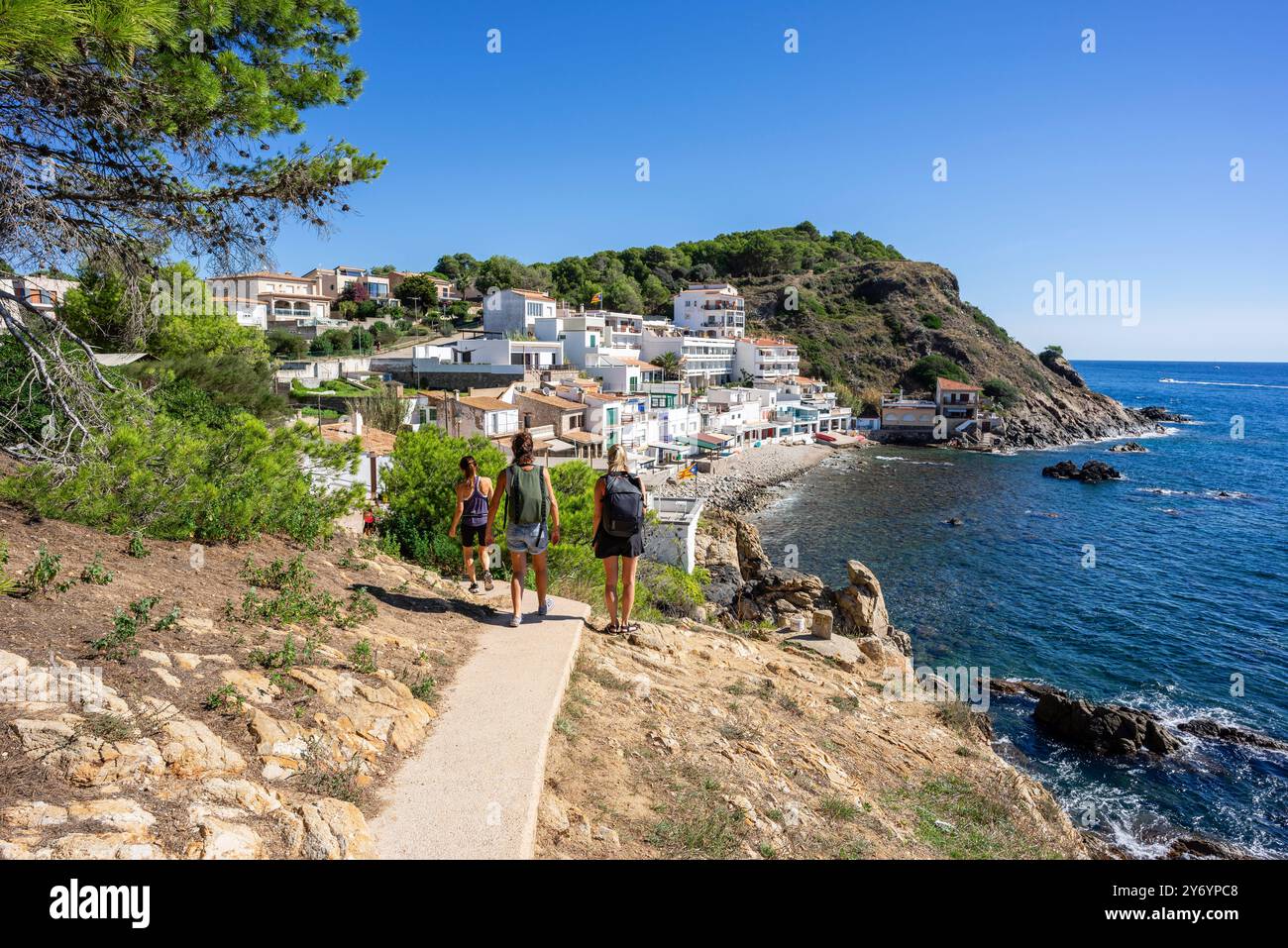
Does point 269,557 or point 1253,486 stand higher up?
point 269,557

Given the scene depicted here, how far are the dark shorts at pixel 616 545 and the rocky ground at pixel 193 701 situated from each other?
5.45 feet

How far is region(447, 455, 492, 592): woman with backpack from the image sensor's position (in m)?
9.55

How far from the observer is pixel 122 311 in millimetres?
8773

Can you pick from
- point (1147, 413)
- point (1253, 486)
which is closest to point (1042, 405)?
point (1147, 413)

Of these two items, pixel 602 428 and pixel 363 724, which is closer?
pixel 363 724

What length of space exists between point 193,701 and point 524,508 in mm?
3741

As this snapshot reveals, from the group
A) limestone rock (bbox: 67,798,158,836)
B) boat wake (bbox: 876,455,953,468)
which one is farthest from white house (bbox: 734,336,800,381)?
limestone rock (bbox: 67,798,158,836)

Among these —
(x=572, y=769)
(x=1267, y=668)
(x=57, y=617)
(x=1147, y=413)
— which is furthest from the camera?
(x=1147, y=413)

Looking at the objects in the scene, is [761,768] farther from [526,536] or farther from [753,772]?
[526,536]

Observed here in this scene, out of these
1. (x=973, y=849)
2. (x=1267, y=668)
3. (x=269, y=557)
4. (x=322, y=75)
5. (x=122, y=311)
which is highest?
(x=322, y=75)

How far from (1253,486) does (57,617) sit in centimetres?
7084
